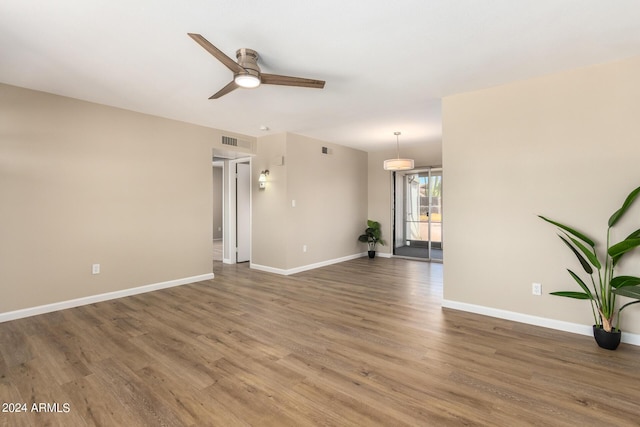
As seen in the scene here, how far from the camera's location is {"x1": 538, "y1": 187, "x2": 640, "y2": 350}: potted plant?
2551 millimetres

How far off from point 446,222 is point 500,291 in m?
0.96

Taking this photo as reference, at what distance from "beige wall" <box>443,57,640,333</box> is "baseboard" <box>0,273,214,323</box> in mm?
3953

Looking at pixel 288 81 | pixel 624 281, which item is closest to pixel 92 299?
pixel 288 81

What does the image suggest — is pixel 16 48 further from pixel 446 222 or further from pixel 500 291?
pixel 500 291

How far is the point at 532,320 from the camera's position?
10.6 ft

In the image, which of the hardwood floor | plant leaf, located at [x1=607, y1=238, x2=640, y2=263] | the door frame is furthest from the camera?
the door frame

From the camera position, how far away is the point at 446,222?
12.5 ft

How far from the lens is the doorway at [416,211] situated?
756 cm

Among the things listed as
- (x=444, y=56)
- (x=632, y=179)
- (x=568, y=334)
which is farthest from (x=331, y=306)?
(x=632, y=179)

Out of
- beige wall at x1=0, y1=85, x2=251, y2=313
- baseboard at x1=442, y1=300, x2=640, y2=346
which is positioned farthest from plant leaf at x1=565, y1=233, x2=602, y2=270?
beige wall at x1=0, y1=85, x2=251, y2=313

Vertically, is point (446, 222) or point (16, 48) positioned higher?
point (16, 48)

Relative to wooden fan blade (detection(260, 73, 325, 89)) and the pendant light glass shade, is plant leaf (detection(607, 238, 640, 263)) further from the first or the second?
the pendant light glass shade

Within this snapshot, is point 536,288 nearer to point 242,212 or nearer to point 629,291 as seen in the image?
point 629,291

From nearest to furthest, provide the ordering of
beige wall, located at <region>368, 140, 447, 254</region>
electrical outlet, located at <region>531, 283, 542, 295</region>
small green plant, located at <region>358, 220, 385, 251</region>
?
electrical outlet, located at <region>531, 283, 542, 295</region>, beige wall, located at <region>368, 140, 447, 254</region>, small green plant, located at <region>358, 220, 385, 251</region>
